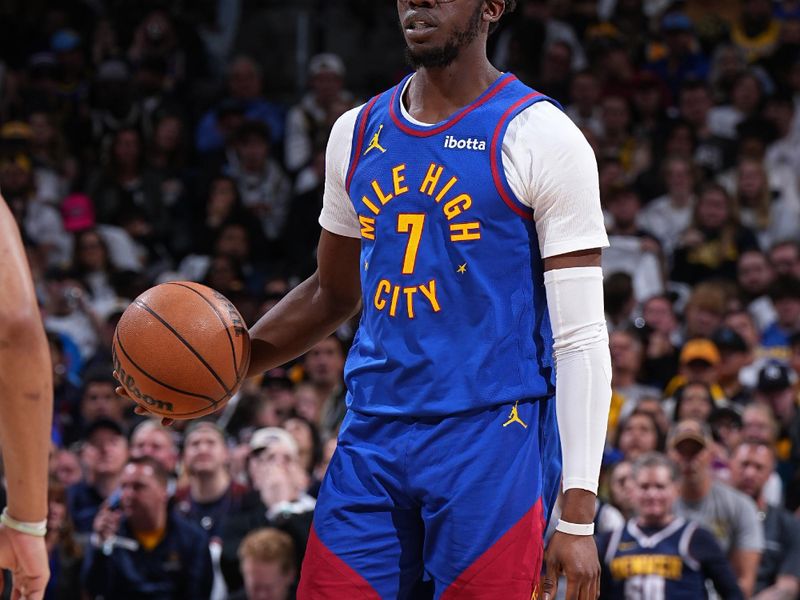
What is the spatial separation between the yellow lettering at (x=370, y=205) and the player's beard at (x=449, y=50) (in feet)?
1.05

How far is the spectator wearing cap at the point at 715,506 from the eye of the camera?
6.75m

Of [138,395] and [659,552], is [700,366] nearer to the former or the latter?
[659,552]

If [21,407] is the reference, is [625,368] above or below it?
below

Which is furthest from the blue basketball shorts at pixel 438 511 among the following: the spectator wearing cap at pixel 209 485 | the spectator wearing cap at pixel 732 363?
the spectator wearing cap at pixel 732 363

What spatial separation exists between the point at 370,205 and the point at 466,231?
245mm

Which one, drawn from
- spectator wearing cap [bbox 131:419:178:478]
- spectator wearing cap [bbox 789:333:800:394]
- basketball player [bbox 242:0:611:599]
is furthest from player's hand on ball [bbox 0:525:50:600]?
spectator wearing cap [bbox 789:333:800:394]

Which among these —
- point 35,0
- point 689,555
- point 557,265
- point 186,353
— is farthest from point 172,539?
point 35,0

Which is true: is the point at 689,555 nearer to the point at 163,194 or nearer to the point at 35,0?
the point at 163,194

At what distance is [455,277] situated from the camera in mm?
3025

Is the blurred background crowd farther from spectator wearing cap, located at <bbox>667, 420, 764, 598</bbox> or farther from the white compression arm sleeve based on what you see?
the white compression arm sleeve

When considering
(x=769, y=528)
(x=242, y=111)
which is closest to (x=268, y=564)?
(x=769, y=528)

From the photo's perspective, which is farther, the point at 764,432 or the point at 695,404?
the point at 695,404

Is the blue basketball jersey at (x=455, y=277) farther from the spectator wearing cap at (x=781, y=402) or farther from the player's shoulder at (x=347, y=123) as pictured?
the spectator wearing cap at (x=781, y=402)

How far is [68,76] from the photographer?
11727 mm
